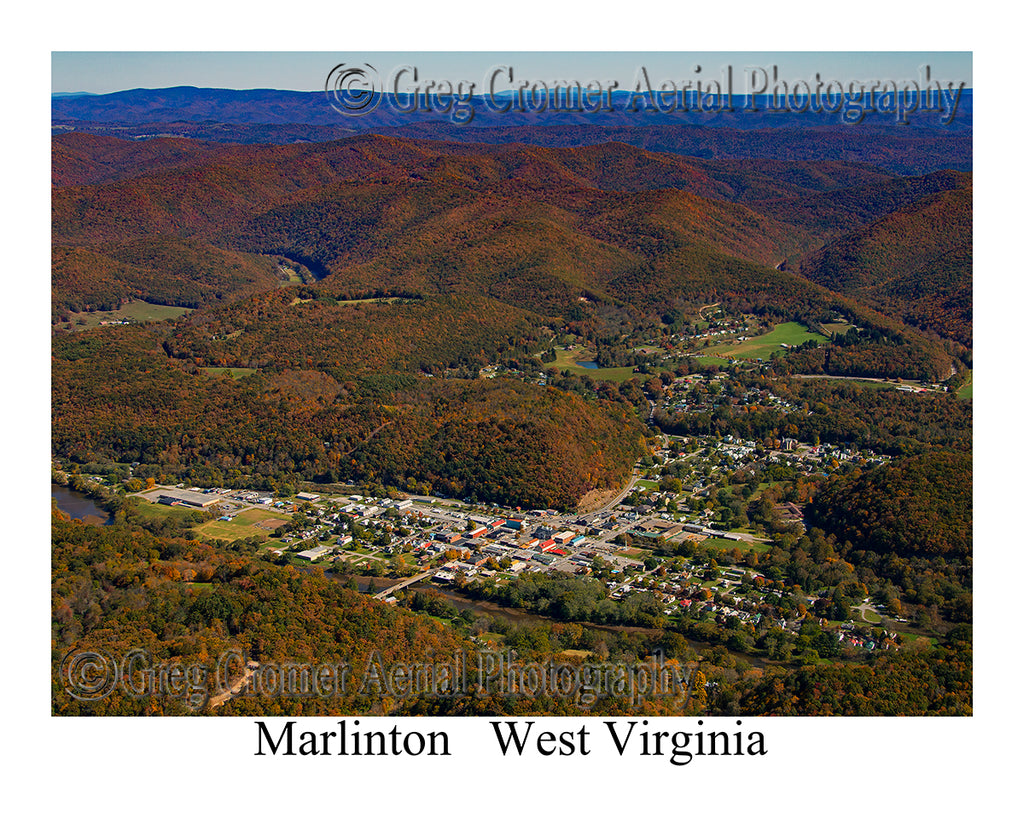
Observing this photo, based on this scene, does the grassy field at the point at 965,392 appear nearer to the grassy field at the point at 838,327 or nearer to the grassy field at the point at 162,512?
the grassy field at the point at 838,327

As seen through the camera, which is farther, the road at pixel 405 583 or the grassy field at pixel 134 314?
the grassy field at pixel 134 314

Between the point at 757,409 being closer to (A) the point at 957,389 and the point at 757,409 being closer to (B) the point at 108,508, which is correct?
(A) the point at 957,389

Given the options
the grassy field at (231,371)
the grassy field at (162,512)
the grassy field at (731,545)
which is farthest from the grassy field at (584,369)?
the grassy field at (162,512)

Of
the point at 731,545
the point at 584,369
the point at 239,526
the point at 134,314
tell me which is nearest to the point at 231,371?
the point at 239,526

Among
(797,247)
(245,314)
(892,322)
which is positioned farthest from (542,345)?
(797,247)

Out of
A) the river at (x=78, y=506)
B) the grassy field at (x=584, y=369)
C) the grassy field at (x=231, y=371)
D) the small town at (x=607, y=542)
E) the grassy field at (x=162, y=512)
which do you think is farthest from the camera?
the grassy field at (x=584, y=369)

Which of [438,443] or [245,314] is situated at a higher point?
[245,314]
